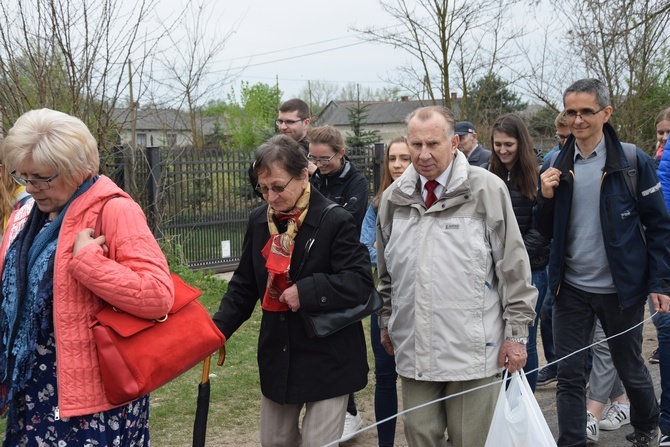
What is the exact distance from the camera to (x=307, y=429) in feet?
11.6

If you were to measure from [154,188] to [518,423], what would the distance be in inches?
341

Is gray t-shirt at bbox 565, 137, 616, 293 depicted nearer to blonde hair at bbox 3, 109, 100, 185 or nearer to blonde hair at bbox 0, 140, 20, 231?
blonde hair at bbox 3, 109, 100, 185

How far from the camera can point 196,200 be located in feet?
40.0

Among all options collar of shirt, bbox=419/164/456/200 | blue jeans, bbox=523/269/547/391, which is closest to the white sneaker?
blue jeans, bbox=523/269/547/391

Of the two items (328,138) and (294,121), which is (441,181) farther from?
(294,121)

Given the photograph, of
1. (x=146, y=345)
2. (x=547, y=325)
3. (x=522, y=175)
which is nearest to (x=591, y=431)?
(x=547, y=325)

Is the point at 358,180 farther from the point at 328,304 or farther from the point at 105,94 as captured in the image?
the point at 105,94

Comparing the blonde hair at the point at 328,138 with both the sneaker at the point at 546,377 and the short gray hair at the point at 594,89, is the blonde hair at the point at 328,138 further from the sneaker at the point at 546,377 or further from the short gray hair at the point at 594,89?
the sneaker at the point at 546,377

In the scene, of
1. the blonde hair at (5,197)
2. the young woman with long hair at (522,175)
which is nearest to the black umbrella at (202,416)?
the blonde hair at (5,197)

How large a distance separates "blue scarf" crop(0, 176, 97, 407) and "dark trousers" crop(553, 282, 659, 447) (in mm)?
2938

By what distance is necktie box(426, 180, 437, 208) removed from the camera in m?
3.72

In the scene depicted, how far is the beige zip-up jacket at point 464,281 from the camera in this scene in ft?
11.7

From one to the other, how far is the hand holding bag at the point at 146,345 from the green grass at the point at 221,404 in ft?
8.17

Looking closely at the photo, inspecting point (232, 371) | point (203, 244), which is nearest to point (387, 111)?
point (203, 244)
